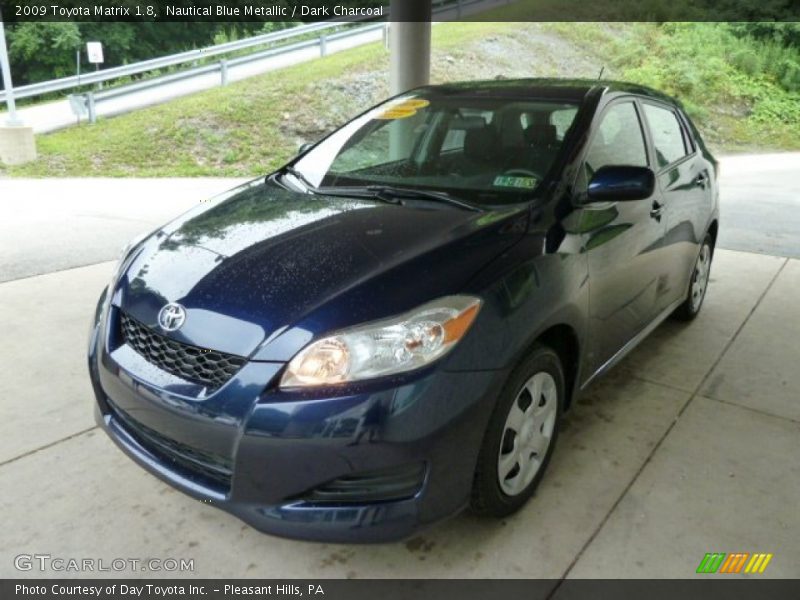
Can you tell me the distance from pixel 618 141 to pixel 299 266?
5.81 feet

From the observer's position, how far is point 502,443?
2293 millimetres

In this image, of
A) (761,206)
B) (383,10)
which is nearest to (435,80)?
(383,10)

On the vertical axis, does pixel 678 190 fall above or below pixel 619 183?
below

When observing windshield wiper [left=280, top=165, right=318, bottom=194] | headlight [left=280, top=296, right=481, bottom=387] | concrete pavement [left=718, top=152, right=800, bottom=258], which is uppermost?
windshield wiper [left=280, top=165, right=318, bottom=194]

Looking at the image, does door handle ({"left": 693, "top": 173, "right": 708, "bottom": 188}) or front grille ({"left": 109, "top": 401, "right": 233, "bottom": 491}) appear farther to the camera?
door handle ({"left": 693, "top": 173, "right": 708, "bottom": 188})

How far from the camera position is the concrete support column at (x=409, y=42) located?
234 inches

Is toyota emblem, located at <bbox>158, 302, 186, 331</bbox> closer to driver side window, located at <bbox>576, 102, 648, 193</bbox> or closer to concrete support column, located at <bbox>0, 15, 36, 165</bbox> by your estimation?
driver side window, located at <bbox>576, 102, 648, 193</bbox>

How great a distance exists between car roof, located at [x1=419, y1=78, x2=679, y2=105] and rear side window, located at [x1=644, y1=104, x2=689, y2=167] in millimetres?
119

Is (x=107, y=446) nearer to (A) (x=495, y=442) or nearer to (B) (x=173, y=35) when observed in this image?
(A) (x=495, y=442)

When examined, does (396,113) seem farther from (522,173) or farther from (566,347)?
(566,347)

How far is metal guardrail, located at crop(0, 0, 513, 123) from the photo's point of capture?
13463mm

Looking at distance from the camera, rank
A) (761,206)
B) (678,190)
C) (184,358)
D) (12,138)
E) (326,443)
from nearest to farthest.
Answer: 1. (326,443)
2. (184,358)
3. (678,190)
4. (761,206)
5. (12,138)

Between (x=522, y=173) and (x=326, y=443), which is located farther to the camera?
(x=522, y=173)

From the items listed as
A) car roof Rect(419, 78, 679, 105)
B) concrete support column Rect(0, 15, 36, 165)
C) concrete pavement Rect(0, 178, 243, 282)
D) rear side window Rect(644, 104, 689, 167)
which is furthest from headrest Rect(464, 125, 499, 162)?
concrete support column Rect(0, 15, 36, 165)
